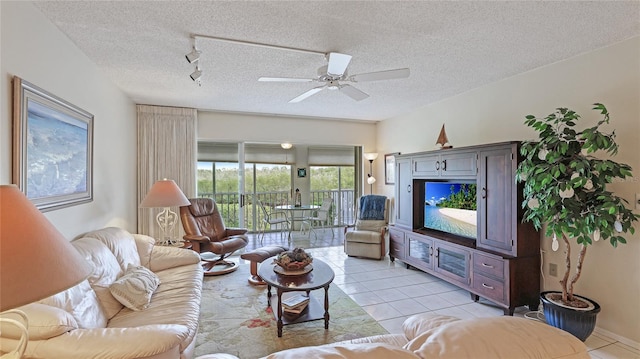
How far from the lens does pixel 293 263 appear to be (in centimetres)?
289

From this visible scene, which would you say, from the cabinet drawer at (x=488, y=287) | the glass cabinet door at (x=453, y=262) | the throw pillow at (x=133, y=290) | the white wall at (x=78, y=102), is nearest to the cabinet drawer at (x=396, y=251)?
the glass cabinet door at (x=453, y=262)

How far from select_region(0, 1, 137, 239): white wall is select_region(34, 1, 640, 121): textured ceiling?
14cm

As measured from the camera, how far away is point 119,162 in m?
3.96

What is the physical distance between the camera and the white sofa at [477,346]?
775mm

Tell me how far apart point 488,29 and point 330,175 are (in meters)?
5.90

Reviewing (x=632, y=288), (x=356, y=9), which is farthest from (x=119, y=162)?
(x=632, y=288)

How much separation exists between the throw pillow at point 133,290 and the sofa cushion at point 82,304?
0.15 metres

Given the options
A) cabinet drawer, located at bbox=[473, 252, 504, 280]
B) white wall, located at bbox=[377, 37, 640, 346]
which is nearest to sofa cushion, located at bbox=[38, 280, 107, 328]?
cabinet drawer, located at bbox=[473, 252, 504, 280]

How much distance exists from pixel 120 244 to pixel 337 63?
249cm

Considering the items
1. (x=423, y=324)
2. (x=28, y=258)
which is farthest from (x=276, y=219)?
(x=28, y=258)

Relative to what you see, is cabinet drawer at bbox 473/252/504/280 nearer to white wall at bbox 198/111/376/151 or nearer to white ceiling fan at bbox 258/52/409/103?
white ceiling fan at bbox 258/52/409/103

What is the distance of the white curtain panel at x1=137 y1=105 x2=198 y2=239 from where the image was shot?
4.76 m

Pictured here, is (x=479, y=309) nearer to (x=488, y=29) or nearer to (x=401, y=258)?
(x=401, y=258)

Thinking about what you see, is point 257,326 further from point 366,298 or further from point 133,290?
point 366,298
